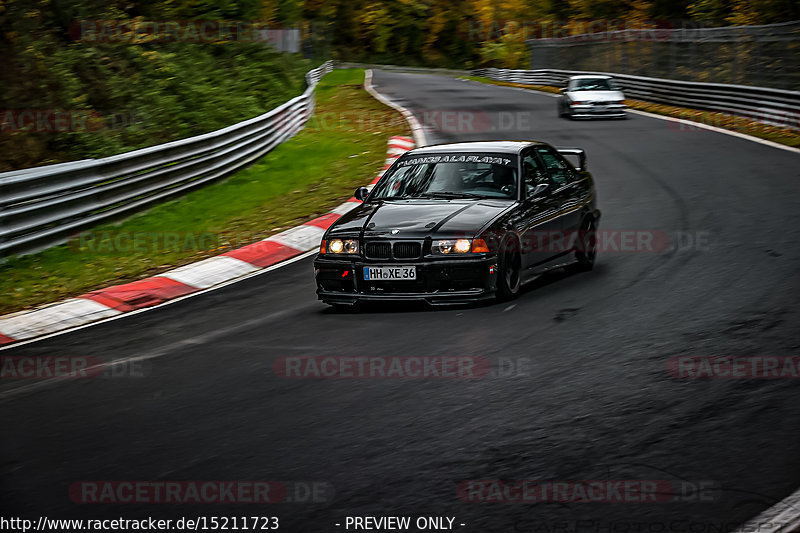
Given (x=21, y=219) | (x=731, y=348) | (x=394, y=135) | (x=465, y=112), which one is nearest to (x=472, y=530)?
(x=731, y=348)

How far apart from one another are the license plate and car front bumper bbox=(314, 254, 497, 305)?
28 millimetres

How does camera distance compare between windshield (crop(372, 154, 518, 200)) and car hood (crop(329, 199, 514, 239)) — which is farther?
windshield (crop(372, 154, 518, 200))

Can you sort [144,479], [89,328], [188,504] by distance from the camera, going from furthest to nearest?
[89,328] < [144,479] < [188,504]

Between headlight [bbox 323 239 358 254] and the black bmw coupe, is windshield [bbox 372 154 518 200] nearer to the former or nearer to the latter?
the black bmw coupe

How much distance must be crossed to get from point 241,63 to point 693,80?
583 inches

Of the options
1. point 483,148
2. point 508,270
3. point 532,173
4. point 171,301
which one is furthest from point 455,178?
point 171,301

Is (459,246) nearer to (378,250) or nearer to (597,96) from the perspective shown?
(378,250)

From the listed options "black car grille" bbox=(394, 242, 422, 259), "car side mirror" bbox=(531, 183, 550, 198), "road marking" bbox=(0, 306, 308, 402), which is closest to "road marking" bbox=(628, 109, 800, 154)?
"car side mirror" bbox=(531, 183, 550, 198)

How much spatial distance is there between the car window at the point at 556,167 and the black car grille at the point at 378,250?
2375mm

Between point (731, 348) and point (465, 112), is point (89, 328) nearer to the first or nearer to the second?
point (731, 348)

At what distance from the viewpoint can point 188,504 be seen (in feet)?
15.0

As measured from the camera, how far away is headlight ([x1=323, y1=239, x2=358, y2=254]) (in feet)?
29.1

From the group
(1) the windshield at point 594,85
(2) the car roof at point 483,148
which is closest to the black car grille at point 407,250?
(2) the car roof at point 483,148

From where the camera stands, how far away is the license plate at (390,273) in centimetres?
861
